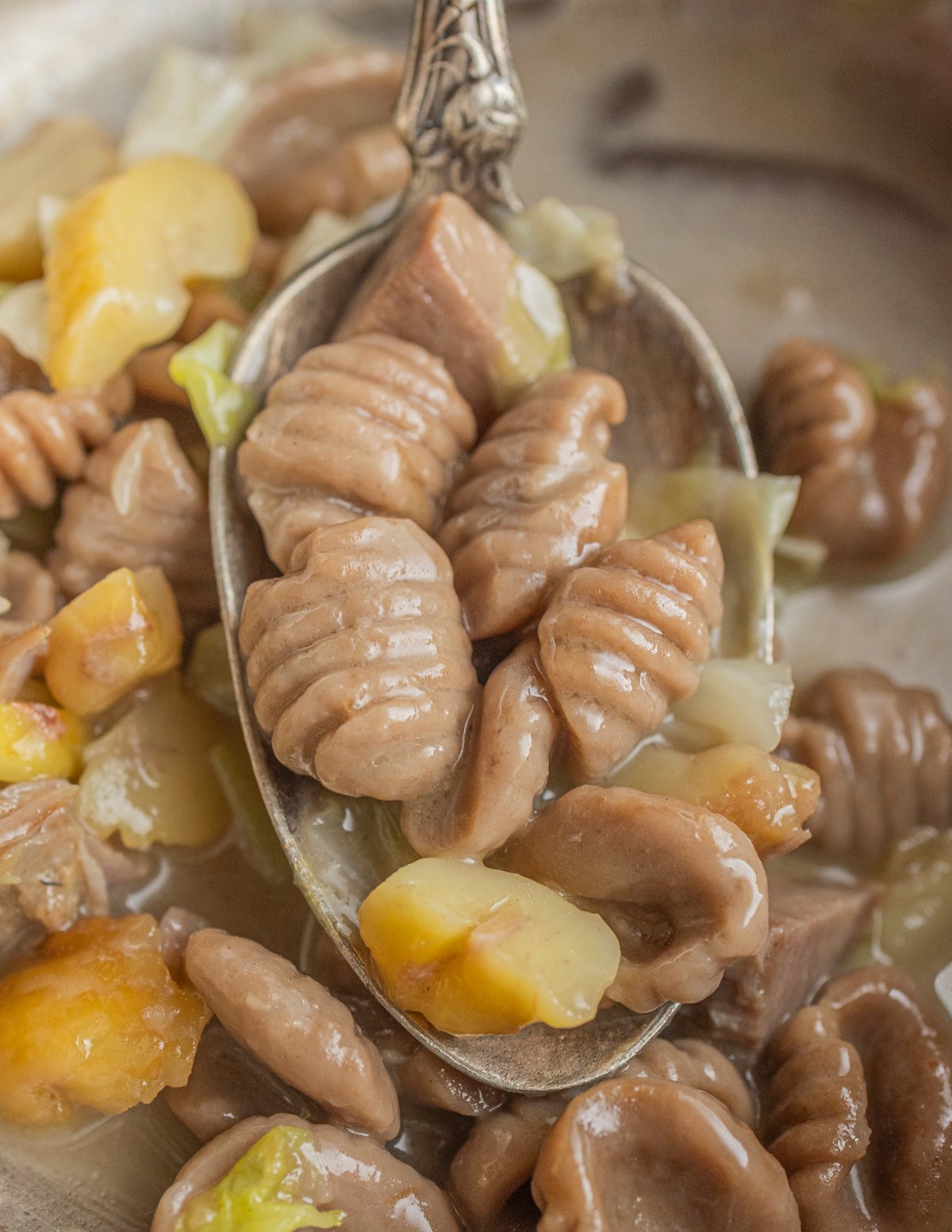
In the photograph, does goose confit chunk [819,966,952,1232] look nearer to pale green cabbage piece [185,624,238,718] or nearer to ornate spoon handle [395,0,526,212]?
pale green cabbage piece [185,624,238,718]

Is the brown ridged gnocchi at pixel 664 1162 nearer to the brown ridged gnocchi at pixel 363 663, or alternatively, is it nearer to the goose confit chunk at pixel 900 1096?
the goose confit chunk at pixel 900 1096

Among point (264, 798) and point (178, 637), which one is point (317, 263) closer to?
point (178, 637)

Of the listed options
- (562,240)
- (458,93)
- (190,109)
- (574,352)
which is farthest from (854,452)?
(190,109)

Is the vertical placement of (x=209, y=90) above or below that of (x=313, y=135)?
above

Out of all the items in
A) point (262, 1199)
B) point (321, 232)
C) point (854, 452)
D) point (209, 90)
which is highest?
point (209, 90)

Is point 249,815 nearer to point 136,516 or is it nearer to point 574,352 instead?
point 136,516

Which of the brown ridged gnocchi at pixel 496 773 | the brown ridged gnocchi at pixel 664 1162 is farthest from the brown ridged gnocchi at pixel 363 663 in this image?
the brown ridged gnocchi at pixel 664 1162

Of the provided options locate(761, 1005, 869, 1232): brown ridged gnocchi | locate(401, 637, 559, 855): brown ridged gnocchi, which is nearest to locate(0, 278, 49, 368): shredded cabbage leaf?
locate(401, 637, 559, 855): brown ridged gnocchi
